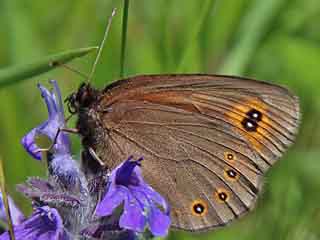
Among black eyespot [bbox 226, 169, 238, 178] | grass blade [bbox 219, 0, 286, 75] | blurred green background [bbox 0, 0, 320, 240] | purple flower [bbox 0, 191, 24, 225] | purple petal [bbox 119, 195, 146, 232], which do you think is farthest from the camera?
grass blade [bbox 219, 0, 286, 75]

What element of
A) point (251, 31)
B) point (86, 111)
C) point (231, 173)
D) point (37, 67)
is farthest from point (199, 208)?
A: point (251, 31)

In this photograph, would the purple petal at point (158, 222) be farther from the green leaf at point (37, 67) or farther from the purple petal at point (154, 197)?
the green leaf at point (37, 67)

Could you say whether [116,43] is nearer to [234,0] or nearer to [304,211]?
[234,0]

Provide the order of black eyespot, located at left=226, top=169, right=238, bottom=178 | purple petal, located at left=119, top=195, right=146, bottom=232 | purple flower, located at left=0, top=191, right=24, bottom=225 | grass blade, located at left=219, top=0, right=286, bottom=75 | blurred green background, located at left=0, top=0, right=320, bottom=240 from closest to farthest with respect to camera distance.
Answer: purple petal, located at left=119, top=195, right=146, bottom=232 < purple flower, located at left=0, top=191, right=24, bottom=225 < black eyespot, located at left=226, top=169, right=238, bottom=178 < blurred green background, located at left=0, top=0, right=320, bottom=240 < grass blade, located at left=219, top=0, right=286, bottom=75

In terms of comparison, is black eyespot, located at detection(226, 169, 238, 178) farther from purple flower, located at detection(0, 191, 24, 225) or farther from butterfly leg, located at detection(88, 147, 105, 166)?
purple flower, located at detection(0, 191, 24, 225)

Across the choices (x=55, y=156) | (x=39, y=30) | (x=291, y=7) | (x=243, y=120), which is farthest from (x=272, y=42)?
(x=55, y=156)

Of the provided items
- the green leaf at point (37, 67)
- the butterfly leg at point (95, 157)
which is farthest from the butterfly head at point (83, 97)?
the green leaf at point (37, 67)

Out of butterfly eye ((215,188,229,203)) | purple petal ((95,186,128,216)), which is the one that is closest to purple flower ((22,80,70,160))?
purple petal ((95,186,128,216))

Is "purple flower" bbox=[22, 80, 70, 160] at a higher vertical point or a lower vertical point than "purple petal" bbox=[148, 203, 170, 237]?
higher
